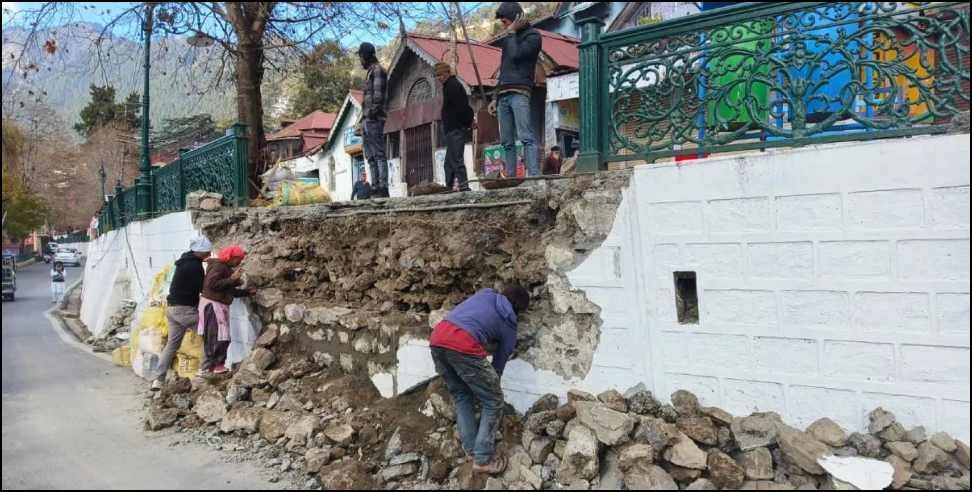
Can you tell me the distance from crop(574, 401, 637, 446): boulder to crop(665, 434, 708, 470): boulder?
0.28 meters

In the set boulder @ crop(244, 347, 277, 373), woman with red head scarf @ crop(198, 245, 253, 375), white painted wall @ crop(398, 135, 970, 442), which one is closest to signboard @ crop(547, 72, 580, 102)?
woman with red head scarf @ crop(198, 245, 253, 375)

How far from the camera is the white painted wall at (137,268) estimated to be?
721 centimetres

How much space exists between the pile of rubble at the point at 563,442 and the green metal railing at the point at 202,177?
3740 mm

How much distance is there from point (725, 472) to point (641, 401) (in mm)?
707

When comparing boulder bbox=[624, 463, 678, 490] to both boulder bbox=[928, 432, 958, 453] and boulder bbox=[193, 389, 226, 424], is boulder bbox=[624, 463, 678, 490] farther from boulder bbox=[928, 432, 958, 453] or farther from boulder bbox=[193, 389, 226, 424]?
boulder bbox=[193, 389, 226, 424]

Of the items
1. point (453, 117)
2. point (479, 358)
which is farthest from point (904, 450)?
point (453, 117)

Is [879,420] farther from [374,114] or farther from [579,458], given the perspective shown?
[374,114]

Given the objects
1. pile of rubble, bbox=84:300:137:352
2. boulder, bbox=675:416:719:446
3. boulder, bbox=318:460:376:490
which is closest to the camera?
boulder, bbox=675:416:719:446

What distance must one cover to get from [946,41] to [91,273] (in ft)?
60.3

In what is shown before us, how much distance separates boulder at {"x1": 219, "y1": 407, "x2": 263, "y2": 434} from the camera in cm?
546

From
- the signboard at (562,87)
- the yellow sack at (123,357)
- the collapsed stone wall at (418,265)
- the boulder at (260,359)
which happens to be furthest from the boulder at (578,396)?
the signboard at (562,87)

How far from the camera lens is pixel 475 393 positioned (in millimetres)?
4297

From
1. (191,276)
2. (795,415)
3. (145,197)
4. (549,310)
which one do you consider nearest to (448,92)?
(549,310)

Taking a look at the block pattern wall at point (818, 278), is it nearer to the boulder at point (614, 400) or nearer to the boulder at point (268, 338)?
the boulder at point (614, 400)
